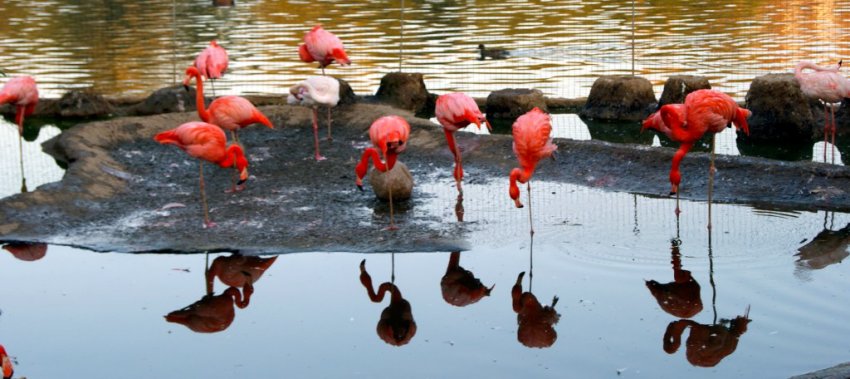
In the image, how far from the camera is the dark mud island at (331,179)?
707cm

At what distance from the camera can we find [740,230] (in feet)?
23.1

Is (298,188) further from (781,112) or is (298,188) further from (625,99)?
(781,112)

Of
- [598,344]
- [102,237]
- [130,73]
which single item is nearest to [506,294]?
[598,344]

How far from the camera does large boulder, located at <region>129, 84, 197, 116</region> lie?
1139 cm

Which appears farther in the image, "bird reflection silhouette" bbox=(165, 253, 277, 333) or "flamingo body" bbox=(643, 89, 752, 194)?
"flamingo body" bbox=(643, 89, 752, 194)

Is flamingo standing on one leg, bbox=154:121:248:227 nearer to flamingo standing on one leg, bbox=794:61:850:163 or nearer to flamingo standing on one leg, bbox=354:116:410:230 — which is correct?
flamingo standing on one leg, bbox=354:116:410:230

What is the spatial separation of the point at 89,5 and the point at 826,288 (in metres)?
21.8

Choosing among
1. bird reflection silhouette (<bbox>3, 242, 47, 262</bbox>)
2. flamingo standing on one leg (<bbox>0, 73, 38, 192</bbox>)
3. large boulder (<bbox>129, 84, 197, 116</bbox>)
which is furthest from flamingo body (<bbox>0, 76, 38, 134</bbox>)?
bird reflection silhouette (<bbox>3, 242, 47, 262</bbox>)

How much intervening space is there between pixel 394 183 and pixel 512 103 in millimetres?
3442

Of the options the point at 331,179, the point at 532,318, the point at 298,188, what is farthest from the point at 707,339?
the point at 331,179

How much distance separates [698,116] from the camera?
23.1ft

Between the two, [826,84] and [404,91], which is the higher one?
[826,84]

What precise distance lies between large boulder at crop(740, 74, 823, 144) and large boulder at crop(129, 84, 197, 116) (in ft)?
17.3

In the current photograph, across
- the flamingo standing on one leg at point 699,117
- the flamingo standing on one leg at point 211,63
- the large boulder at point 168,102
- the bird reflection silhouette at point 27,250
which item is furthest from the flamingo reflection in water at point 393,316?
the large boulder at point 168,102
